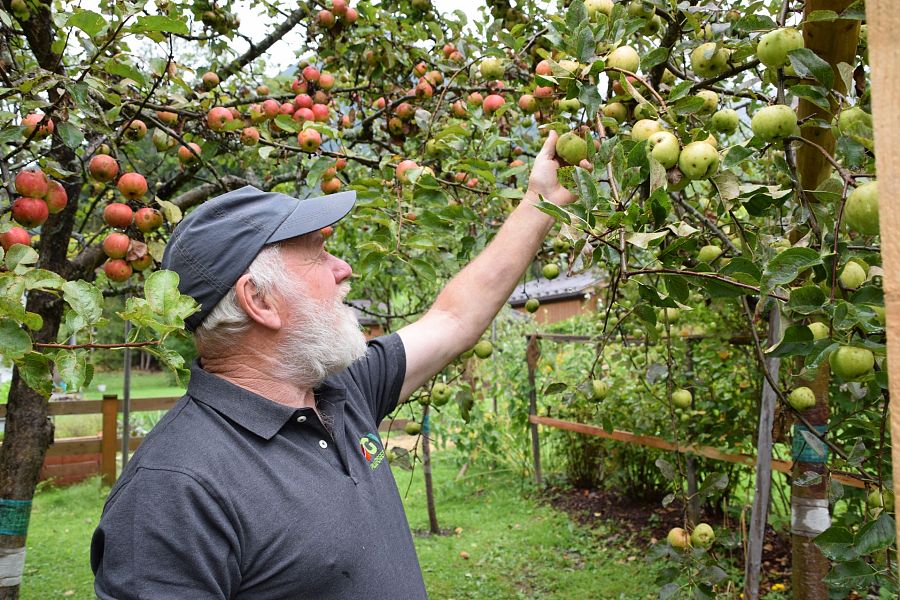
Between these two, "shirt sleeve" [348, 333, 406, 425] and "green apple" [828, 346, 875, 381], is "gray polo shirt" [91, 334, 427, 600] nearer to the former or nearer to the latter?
"shirt sleeve" [348, 333, 406, 425]

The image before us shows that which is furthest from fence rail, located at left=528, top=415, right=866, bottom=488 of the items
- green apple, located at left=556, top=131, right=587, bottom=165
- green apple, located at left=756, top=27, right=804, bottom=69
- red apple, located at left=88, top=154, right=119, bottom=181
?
red apple, located at left=88, top=154, right=119, bottom=181

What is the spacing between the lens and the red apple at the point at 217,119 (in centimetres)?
233

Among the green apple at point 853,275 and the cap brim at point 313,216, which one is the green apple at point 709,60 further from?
the cap brim at point 313,216

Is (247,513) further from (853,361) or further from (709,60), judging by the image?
(709,60)

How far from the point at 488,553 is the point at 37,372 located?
400cm

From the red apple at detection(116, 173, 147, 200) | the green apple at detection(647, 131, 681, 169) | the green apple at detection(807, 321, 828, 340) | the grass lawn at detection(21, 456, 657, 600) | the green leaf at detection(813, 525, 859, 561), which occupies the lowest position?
the grass lawn at detection(21, 456, 657, 600)

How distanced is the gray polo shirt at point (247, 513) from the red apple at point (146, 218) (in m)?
0.75

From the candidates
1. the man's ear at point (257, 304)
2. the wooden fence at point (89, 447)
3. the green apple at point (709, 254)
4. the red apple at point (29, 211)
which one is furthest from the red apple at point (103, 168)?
the wooden fence at point (89, 447)

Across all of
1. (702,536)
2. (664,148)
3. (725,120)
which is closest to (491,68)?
(725,120)

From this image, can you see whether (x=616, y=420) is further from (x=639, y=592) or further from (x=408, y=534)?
(x=408, y=534)

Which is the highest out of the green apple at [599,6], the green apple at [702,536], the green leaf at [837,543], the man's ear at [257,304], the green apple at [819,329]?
the green apple at [599,6]

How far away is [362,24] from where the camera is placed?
304cm

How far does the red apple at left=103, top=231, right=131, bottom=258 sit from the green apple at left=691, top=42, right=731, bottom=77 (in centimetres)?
157

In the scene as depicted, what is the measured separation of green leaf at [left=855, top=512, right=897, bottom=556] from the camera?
1.19 metres
